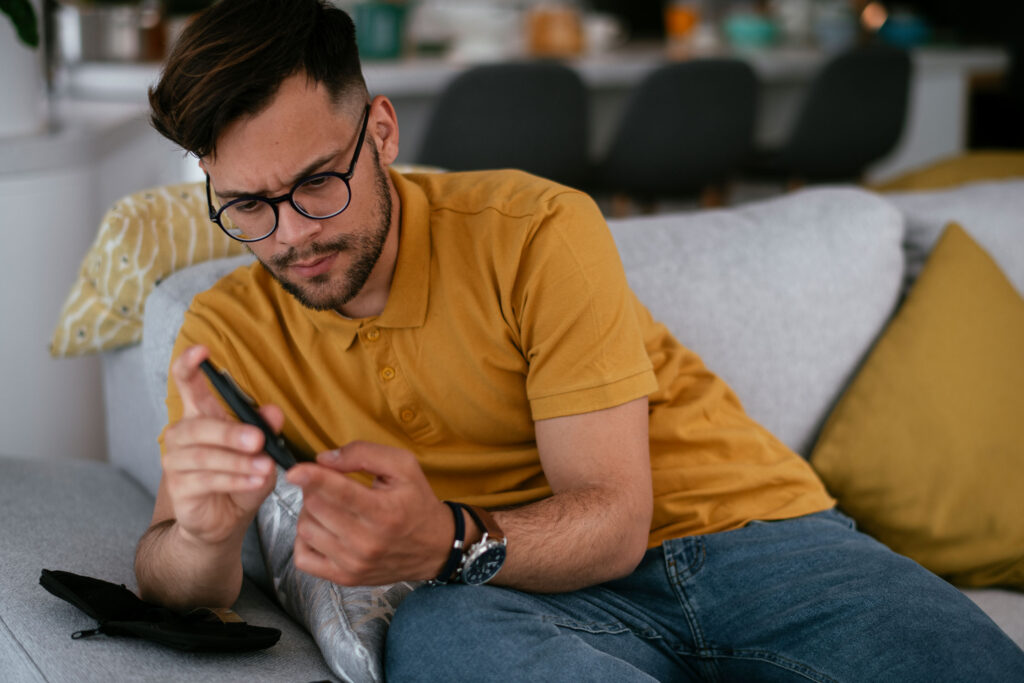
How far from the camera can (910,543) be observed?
167 cm

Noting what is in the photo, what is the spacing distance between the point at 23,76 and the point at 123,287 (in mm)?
860

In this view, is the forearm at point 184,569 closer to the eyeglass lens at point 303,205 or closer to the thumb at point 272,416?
the thumb at point 272,416

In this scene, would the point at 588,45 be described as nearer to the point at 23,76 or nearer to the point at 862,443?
the point at 23,76

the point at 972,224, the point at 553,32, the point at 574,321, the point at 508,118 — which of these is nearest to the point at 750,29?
the point at 553,32

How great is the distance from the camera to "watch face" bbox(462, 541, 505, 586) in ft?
3.61

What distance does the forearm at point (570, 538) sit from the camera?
1.15m

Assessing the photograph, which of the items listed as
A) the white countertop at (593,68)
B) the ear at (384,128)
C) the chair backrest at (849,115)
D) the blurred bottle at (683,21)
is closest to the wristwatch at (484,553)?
the ear at (384,128)

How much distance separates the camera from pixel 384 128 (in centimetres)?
Result: 131

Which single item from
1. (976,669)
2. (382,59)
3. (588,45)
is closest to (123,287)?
(976,669)

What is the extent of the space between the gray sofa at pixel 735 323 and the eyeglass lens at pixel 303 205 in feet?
0.99

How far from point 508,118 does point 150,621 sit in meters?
2.22

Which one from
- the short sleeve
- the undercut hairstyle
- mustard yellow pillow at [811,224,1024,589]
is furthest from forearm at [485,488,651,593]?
mustard yellow pillow at [811,224,1024,589]

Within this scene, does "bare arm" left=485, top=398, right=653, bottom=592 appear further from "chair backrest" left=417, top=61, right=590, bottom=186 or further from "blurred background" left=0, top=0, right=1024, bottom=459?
"chair backrest" left=417, top=61, right=590, bottom=186

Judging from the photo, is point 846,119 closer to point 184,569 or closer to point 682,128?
point 682,128
